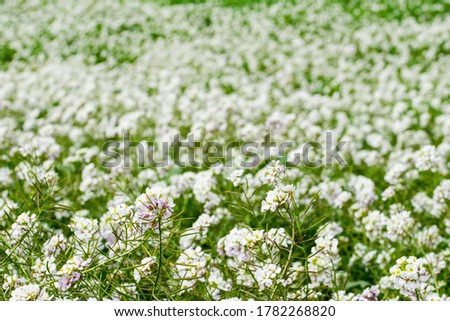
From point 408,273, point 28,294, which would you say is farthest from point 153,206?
point 408,273

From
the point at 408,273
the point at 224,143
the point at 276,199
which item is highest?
the point at 276,199

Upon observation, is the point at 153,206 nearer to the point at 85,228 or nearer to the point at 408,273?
the point at 85,228

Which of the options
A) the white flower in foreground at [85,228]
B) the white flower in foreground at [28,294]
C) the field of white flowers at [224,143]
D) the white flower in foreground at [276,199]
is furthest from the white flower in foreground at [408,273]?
the white flower in foreground at [28,294]

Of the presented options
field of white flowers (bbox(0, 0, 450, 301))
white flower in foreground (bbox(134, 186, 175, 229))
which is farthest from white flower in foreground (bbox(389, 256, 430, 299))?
white flower in foreground (bbox(134, 186, 175, 229))

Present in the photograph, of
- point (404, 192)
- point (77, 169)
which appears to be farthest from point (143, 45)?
point (404, 192)

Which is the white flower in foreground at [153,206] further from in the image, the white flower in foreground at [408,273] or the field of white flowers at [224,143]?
the white flower in foreground at [408,273]

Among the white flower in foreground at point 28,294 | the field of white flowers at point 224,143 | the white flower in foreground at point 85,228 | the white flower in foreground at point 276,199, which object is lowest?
the field of white flowers at point 224,143
